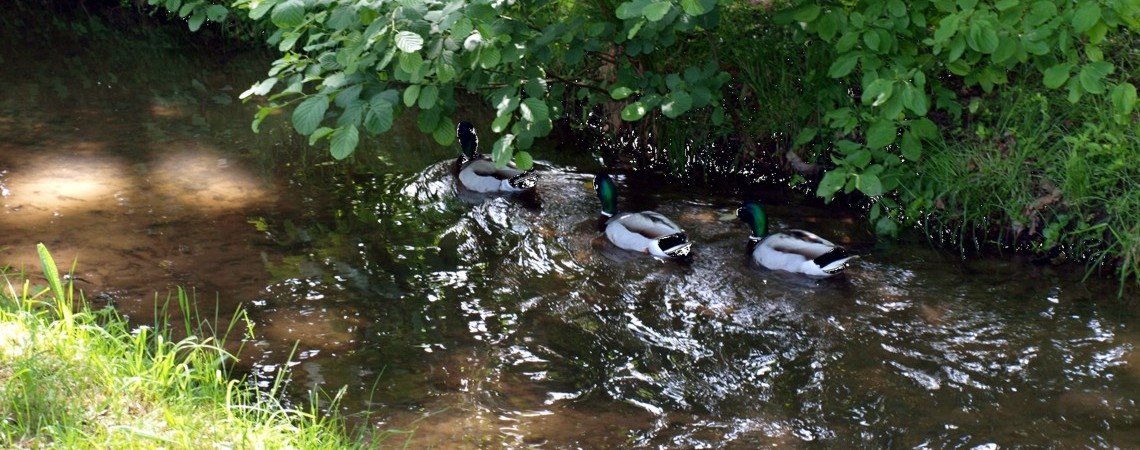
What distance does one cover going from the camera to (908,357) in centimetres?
470

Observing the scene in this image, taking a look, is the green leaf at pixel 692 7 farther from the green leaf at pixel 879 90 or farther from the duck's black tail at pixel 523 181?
the duck's black tail at pixel 523 181

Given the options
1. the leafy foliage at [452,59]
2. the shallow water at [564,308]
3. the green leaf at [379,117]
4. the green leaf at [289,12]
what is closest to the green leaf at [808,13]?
the leafy foliage at [452,59]

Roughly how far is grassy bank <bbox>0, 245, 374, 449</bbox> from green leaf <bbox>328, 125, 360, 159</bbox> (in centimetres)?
141

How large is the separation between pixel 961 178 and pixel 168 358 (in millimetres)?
4488

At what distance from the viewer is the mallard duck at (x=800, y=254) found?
5.48 m

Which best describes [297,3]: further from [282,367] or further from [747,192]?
[747,192]

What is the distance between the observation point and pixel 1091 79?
205 inches

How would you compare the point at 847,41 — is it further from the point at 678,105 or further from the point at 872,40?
the point at 678,105

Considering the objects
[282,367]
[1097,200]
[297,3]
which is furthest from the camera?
[1097,200]

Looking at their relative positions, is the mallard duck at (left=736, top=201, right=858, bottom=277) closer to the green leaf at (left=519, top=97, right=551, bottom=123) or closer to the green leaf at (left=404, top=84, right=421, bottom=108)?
the green leaf at (left=519, top=97, right=551, bottom=123)

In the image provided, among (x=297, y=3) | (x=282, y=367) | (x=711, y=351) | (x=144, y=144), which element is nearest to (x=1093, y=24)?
(x=711, y=351)

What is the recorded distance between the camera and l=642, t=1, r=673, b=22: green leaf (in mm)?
4750

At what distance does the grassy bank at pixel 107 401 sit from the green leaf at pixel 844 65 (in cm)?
339

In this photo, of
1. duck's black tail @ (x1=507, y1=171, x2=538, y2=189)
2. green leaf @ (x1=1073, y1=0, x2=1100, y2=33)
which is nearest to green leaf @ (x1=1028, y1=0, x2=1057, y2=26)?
green leaf @ (x1=1073, y1=0, x2=1100, y2=33)
